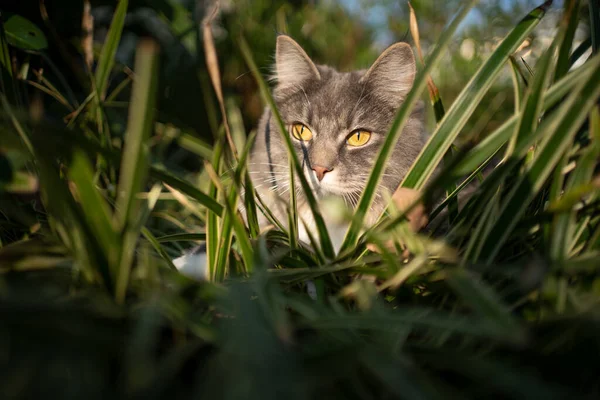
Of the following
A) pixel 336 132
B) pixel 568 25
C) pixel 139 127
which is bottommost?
pixel 336 132

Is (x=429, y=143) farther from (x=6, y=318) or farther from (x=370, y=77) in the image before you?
(x=6, y=318)

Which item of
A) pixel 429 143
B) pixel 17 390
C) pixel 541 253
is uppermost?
pixel 429 143

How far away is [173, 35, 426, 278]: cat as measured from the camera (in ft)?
4.87

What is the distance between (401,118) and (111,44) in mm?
966

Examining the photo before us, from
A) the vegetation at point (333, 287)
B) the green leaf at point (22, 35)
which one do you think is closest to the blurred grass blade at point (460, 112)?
the vegetation at point (333, 287)

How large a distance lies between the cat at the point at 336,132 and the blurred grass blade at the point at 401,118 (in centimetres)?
46

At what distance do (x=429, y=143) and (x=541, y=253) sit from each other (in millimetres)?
317

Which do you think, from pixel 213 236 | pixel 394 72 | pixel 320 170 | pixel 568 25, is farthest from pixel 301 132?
pixel 568 25

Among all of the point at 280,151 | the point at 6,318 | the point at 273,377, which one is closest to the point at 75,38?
the point at 280,151

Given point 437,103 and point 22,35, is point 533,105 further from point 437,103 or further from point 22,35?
point 22,35

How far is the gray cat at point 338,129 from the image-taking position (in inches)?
58.8

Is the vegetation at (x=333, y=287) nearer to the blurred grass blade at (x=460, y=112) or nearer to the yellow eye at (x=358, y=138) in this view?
the blurred grass blade at (x=460, y=112)

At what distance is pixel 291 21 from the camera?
3439mm

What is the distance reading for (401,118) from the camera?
902 mm
